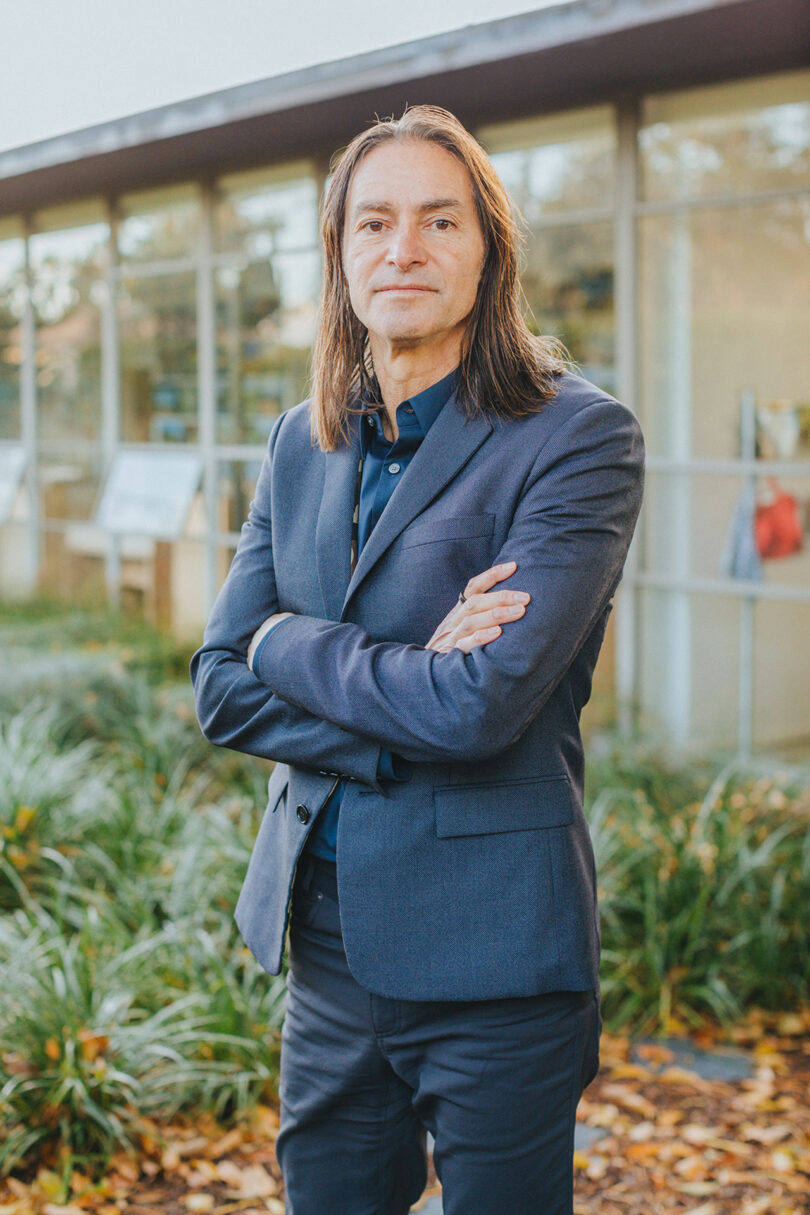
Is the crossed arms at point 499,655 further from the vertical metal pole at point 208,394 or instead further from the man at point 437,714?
the vertical metal pole at point 208,394

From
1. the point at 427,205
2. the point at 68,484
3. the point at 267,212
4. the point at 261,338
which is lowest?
the point at 427,205

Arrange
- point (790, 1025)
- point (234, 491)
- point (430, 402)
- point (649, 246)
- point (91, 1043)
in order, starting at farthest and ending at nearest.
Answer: point (234, 491) < point (649, 246) < point (790, 1025) < point (91, 1043) < point (430, 402)

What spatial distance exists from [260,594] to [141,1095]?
70.0 inches

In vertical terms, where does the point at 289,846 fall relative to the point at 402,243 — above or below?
below

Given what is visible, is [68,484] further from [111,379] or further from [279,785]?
[279,785]

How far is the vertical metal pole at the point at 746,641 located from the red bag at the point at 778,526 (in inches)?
5.5

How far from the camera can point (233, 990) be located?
3.60m

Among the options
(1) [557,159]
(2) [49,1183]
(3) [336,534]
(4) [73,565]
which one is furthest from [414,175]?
(4) [73,565]

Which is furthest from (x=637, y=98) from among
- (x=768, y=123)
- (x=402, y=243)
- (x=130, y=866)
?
(x=402, y=243)

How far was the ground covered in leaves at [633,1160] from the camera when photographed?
3.14 m

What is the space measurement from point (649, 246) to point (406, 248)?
5.25m

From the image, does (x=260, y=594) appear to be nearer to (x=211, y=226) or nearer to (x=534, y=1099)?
(x=534, y=1099)

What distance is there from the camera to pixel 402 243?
198 centimetres

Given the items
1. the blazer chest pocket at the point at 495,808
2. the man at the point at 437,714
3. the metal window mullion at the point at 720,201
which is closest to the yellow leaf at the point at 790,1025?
the man at the point at 437,714
